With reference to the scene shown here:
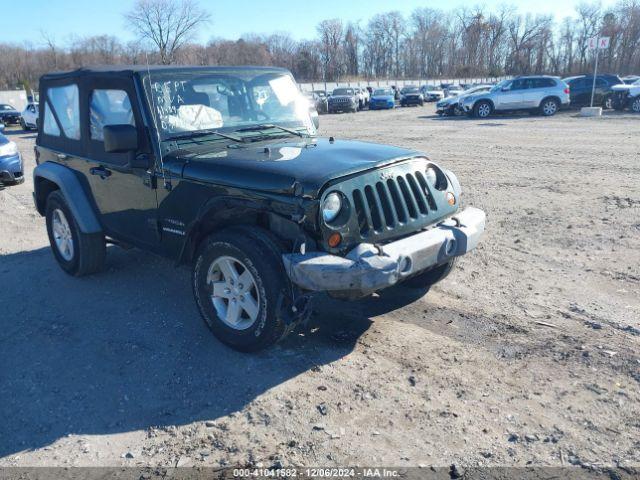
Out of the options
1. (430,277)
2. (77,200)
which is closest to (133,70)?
(77,200)

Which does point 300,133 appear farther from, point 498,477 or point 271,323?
point 498,477

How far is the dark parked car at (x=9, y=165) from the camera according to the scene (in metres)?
10.7

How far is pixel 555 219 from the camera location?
23.5ft

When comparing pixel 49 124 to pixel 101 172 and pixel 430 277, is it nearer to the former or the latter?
pixel 101 172

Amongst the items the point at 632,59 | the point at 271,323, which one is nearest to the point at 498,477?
the point at 271,323

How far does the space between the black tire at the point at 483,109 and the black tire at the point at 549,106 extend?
2.18 meters

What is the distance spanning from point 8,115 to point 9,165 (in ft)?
75.4

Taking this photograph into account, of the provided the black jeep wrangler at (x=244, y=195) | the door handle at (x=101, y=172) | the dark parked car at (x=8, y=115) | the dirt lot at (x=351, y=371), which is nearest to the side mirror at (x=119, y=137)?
the black jeep wrangler at (x=244, y=195)

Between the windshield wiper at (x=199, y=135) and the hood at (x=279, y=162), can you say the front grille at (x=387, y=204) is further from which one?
the windshield wiper at (x=199, y=135)

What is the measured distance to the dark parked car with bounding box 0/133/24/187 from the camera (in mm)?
10672

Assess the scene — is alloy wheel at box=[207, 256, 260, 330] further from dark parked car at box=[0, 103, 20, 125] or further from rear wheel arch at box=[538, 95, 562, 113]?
dark parked car at box=[0, 103, 20, 125]

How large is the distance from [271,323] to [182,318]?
1339 millimetres

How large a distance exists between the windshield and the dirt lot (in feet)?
5.48

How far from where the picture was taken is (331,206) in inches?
136
